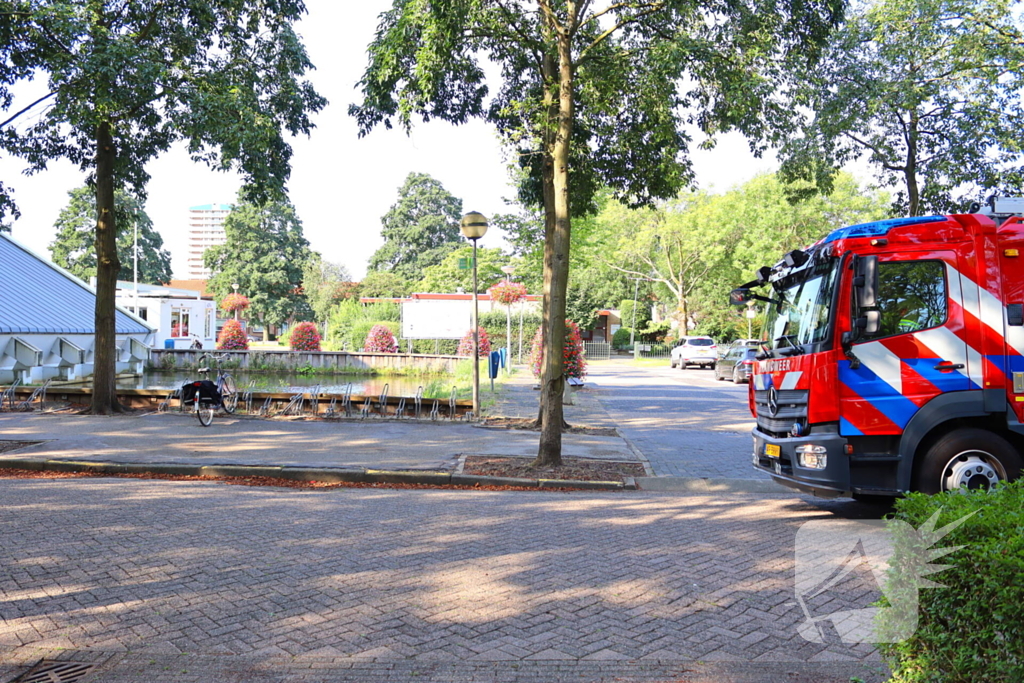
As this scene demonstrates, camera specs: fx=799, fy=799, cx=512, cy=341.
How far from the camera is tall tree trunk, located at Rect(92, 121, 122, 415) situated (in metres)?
16.8

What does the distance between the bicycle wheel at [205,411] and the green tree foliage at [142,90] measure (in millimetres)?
3194

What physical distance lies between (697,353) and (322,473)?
36482 mm

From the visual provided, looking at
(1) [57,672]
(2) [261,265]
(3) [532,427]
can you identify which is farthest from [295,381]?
(2) [261,265]

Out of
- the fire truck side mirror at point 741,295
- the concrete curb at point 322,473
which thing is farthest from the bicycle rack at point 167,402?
the fire truck side mirror at point 741,295

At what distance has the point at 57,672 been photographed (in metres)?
3.94

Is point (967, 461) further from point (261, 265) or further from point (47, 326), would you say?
point (261, 265)

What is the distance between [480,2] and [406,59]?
217 centimetres

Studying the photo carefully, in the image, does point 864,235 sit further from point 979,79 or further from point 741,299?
point 979,79

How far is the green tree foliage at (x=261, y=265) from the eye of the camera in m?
70.4

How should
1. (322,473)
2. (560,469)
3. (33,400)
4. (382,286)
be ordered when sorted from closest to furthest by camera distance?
(322,473)
(560,469)
(33,400)
(382,286)

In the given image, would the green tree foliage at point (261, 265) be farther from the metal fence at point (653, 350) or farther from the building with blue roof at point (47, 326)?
the building with blue roof at point (47, 326)

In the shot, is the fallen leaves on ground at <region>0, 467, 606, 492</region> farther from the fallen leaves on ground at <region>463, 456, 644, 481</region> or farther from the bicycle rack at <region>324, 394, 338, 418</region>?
the bicycle rack at <region>324, 394, 338, 418</region>

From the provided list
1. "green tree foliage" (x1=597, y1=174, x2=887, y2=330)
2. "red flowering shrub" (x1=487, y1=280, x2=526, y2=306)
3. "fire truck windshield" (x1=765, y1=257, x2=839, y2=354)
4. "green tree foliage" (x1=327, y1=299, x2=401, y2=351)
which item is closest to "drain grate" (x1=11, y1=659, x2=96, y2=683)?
"fire truck windshield" (x1=765, y1=257, x2=839, y2=354)

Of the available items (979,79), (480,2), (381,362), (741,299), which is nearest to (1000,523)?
(741,299)
